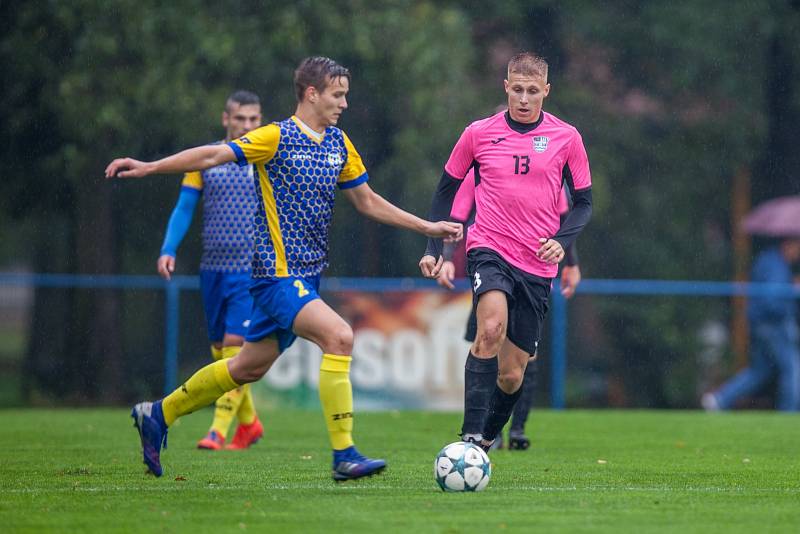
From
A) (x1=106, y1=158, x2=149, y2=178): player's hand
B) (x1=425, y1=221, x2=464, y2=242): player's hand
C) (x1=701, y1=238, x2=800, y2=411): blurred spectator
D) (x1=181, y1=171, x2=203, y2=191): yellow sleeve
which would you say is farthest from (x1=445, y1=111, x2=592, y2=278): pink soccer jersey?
(x1=701, y1=238, x2=800, y2=411): blurred spectator

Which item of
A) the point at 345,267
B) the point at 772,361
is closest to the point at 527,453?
the point at 772,361

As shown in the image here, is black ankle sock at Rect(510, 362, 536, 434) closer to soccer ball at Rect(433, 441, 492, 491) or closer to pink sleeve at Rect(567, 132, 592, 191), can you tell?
pink sleeve at Rect(567, 132, 592, 191)

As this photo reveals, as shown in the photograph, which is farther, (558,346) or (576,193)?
(558,346)

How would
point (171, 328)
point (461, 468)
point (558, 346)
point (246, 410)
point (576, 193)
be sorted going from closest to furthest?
point (461, 468)
point (576, 193)
point (246, 410)
point (171, 328)
point (558, 346)

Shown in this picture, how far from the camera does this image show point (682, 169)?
23266 millimetres

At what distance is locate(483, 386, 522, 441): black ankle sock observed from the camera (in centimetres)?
823

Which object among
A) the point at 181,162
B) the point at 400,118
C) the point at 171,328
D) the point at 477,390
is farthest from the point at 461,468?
the point at 400,118

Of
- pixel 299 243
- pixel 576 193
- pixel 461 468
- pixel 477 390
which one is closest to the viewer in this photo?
pixel 461 468

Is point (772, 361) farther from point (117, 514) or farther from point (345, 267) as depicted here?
point (117, 514)

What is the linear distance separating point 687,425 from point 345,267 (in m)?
8.25

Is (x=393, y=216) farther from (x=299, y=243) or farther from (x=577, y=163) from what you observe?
(x=577, y=163)

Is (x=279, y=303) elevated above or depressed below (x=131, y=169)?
below

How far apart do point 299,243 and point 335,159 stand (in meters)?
0.52

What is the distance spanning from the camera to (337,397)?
7.38 metres
